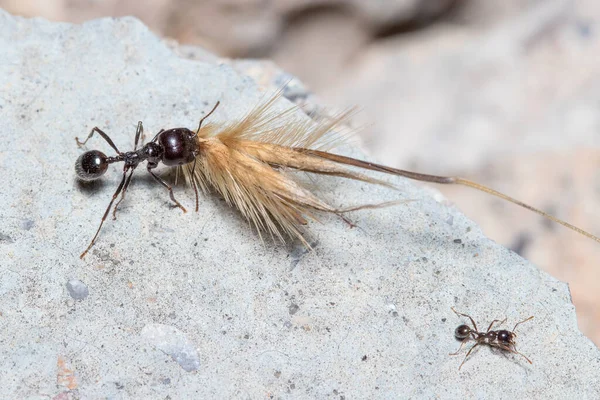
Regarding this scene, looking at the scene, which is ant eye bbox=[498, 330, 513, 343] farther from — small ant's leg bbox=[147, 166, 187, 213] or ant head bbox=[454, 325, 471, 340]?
small ant's leg bbox=[147, 166, 187, 213]

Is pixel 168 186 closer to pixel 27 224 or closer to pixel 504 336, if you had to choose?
pixel 27 224

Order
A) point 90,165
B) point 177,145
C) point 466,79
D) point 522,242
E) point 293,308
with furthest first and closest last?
point 466,79
point 522,242
point 177,145
point 90,165
point 293,308

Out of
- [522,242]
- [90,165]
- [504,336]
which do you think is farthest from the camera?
[522,242]

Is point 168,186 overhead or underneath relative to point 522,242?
underneath

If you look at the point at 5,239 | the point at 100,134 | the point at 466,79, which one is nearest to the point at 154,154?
the point at 100,134

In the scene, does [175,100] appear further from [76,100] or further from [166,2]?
[166,2]

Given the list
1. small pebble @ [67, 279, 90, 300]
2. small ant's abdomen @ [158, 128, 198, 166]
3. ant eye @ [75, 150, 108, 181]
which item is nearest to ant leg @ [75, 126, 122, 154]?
ant eye @ [75, 150, 108, 181]
